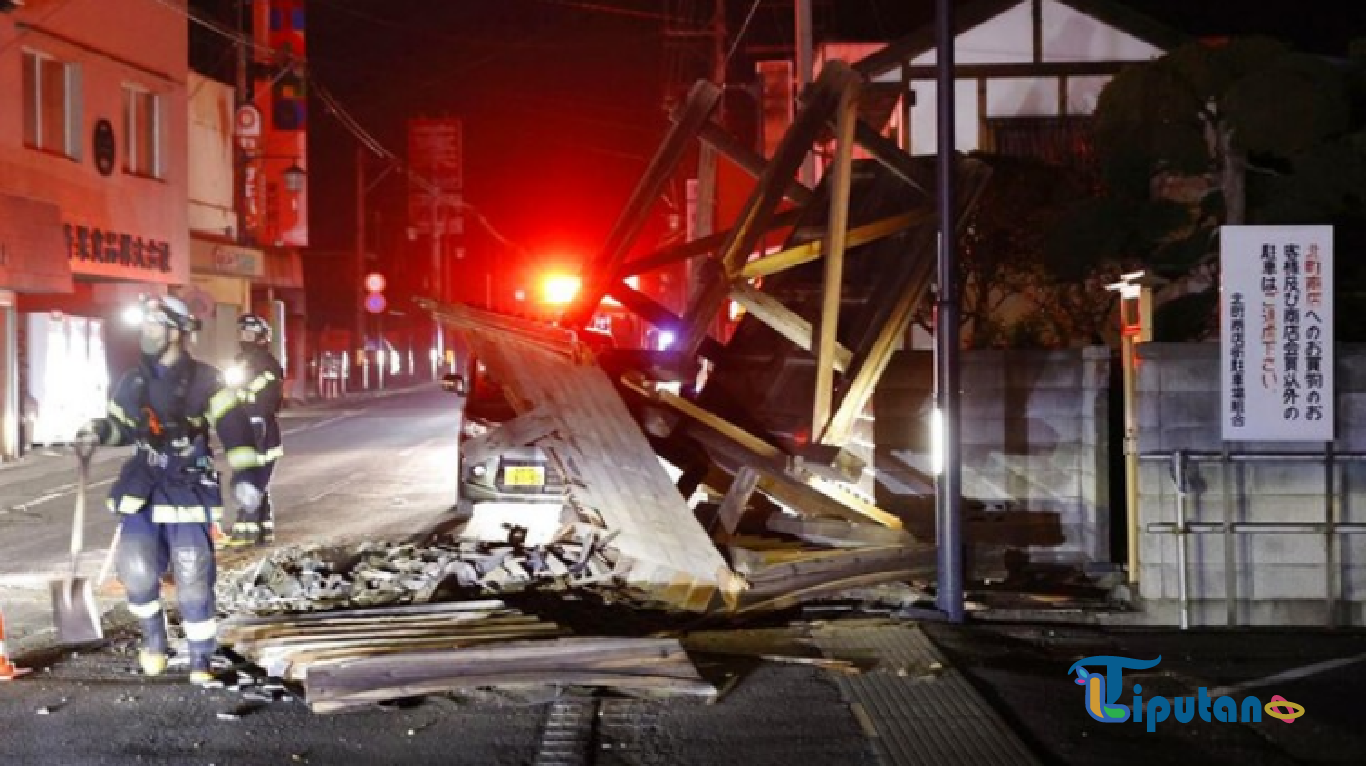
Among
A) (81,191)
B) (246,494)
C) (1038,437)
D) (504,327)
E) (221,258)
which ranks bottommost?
(246,494)

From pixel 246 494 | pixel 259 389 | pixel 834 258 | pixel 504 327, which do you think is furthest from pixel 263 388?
pixel 834 258

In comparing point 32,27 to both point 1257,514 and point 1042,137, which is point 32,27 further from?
point 1257,514

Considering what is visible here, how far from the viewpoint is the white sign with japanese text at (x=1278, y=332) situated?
31.4ft

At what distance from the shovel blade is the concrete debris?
1.33 meters

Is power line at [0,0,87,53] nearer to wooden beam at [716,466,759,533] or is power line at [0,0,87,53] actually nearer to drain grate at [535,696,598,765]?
wooden beam at [716,466,759,533]

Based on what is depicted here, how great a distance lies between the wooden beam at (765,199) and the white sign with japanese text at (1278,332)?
359 centimetres

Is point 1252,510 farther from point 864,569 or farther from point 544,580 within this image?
point 544,580

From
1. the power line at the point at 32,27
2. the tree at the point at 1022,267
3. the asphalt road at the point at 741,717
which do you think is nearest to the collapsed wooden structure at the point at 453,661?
the asphalt road at the point at 741,717

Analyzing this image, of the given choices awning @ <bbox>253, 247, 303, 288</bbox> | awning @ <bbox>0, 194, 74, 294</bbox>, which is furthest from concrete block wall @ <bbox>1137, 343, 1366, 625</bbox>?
awning @ <bbox>253, 247, 303, 288</bbox>

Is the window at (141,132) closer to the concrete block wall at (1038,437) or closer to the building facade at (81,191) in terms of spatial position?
the building facade at (81,191)

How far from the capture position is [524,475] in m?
13.9

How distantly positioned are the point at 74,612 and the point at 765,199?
6.12 metres

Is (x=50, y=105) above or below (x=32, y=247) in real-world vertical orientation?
above

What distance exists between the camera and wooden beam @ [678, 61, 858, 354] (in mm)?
11492
